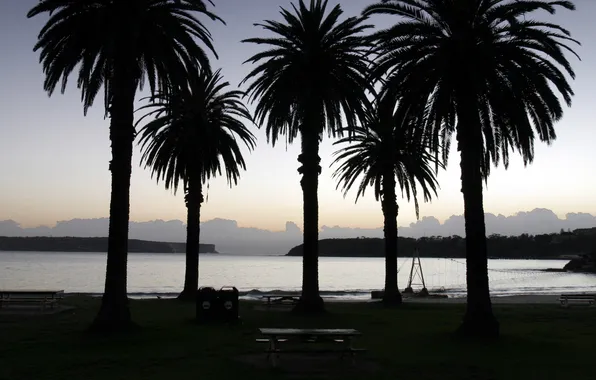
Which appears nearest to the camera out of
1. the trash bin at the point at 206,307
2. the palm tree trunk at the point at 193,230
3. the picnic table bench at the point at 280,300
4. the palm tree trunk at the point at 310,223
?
the trash bin at the point at 206,307

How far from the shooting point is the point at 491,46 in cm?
1744

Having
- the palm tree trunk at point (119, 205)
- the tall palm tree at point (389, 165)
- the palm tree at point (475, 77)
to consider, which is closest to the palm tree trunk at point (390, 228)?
the tall palm tree at point (389, 165)

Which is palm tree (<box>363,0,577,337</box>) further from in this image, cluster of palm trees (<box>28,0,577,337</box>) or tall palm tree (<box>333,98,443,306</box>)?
tall palm tree (<box>333,98,443,306</box>)

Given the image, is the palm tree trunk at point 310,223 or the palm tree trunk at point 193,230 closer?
the palm tree trunk at point 310,223

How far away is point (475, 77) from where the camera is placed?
1756 centimetres

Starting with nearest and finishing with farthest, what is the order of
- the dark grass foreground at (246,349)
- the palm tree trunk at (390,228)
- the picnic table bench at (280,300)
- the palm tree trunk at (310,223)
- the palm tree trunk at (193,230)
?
the dark grass foreground at (246,349), the palm tree trunk at (310,223), the picnic table bench at (280,300), the palm tree trunk at (193,230), the palm tree trunk at (390,228)

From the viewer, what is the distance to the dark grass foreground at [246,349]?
11.9 m

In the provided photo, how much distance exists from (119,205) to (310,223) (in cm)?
997

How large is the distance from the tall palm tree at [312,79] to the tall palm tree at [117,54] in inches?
227

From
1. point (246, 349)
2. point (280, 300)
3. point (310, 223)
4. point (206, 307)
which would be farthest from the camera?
point (280, 300)

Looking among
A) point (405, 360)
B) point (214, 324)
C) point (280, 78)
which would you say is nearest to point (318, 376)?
point (405, 360)

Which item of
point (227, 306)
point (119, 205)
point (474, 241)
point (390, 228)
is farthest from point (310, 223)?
point (119, 205)

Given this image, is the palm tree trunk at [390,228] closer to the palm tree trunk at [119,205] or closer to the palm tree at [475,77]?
the palm tree at [475,77]

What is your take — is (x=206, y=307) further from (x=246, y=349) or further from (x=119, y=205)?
(x=246, y=349)
